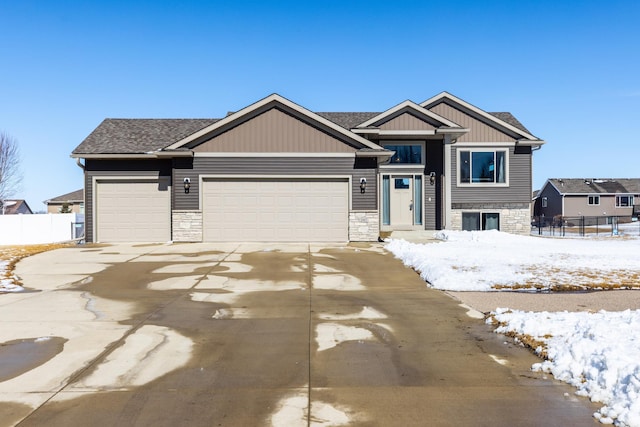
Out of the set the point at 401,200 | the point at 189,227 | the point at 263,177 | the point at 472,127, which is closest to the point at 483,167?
the point at 472,127

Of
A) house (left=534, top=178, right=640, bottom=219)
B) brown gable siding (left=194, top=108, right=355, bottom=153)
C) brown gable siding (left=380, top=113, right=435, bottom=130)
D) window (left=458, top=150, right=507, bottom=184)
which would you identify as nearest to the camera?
brown gable siding (left=194, top=108, right=355, bottom=153)

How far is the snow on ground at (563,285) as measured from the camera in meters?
4.56

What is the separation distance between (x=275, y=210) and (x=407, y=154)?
685 cm

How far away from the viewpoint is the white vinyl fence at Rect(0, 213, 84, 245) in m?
27.2

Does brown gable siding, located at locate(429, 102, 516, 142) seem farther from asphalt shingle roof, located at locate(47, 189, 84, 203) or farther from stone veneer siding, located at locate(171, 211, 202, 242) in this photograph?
asphalt shingle roof, located at locate(47, 189, 84, 203)

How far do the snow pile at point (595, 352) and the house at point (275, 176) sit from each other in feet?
35.4

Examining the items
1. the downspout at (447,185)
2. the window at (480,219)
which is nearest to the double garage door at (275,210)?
the downspout at (447,185)

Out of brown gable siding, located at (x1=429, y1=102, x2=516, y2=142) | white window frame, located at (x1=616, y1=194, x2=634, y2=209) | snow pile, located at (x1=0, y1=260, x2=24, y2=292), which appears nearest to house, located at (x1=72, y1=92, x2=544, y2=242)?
brown gable siding, located at (x1=429, y1=102, x2=516, y2=142)

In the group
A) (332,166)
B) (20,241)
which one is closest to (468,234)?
(332,166)

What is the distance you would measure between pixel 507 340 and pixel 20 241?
93.0 ft

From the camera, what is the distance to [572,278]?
10.4 metres

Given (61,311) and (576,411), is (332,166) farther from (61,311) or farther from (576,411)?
(576,411)

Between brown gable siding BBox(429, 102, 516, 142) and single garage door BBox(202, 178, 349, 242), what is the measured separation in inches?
299

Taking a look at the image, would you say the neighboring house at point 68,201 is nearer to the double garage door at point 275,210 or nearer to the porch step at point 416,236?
the double garage door at point 275,210
